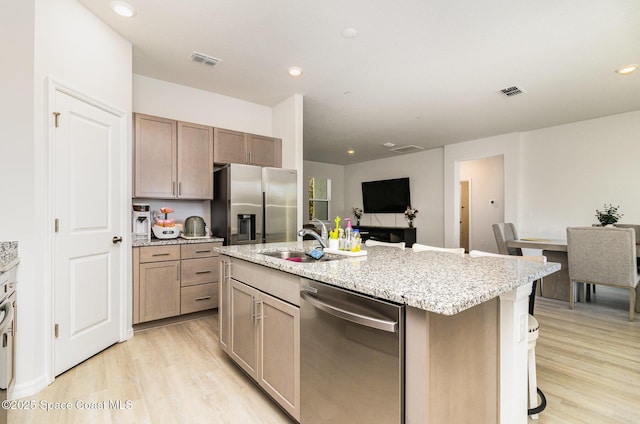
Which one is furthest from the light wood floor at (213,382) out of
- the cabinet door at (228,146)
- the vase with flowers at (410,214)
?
the vase with flowers at (410,214)

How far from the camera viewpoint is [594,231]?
3428 millimetres

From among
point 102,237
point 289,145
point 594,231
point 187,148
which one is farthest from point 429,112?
point 102,237

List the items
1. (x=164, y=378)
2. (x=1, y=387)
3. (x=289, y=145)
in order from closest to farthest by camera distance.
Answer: (x=1, y=387)
(x=164, y=378)
(x=289, y=145)

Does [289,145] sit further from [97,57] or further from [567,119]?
[567,119]

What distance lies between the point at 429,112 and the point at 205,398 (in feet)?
14.2

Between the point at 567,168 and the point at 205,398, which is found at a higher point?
the point at 567,168

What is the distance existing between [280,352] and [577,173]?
18.4 ft

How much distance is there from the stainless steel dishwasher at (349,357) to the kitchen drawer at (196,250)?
2.20 meters

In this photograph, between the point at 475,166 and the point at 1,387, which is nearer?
the point at 1,387

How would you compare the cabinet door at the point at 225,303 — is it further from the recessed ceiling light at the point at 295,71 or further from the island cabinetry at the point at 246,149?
the recessed ceiling light at the point at 295,71

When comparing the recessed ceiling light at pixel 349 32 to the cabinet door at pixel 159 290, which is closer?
the recessed ceiling light at pixel 349 32

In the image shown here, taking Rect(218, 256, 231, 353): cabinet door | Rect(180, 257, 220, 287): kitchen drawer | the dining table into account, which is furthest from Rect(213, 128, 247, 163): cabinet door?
the dining table

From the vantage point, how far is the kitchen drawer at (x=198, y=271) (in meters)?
3.21

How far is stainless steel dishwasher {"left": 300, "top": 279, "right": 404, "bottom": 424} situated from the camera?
105cm
